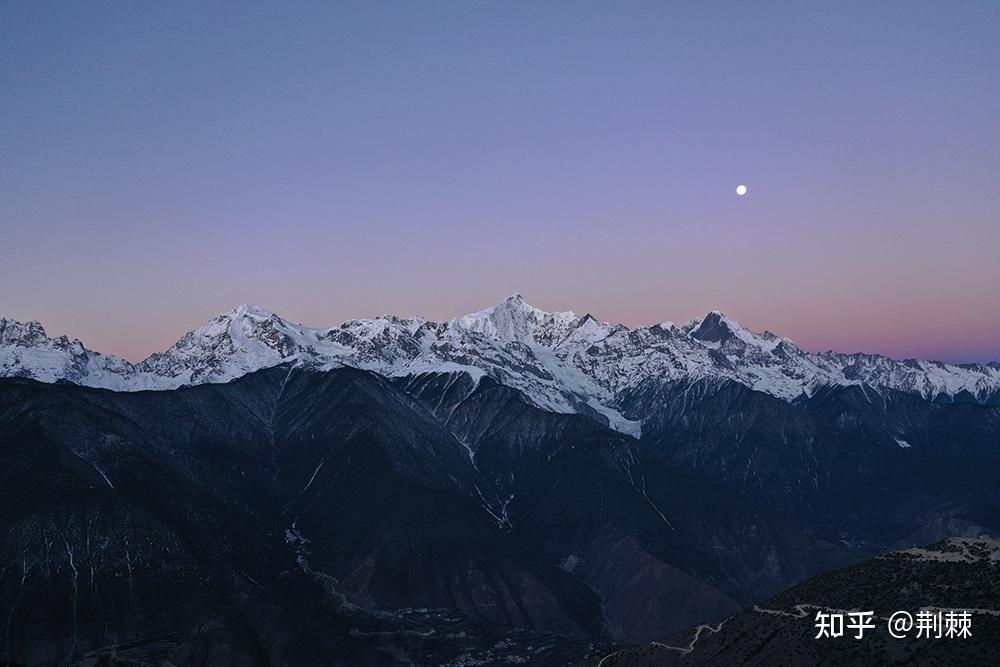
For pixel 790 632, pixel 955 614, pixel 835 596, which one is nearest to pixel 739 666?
pixel 790 632

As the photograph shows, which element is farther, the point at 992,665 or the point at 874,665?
the point at 874,665

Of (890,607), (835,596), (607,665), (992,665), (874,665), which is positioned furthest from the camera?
(607,665)

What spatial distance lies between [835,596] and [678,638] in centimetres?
2923

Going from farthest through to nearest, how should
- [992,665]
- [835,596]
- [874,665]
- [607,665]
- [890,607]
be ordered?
[607,665], [835,596], [890,607], [874,665], [992,665]

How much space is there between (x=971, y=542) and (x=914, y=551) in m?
9.23

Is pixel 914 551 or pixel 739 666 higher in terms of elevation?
pixel 914 551

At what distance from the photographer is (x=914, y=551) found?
176m

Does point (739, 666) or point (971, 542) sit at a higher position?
point (971, 542)

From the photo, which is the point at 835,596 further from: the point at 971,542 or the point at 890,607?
the point at 971,542

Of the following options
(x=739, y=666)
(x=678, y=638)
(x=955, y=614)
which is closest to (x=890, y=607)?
(x=955, y=614)

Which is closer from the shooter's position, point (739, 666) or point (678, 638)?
point (739, 666)

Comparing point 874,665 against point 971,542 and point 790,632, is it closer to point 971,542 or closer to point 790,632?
point 790,632

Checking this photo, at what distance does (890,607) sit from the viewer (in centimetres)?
15788

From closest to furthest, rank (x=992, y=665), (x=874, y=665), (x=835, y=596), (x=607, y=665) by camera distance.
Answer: (x=992, y=665)
(x=874, y=665)
(x=835, y=596)
(x=607, y=665)
